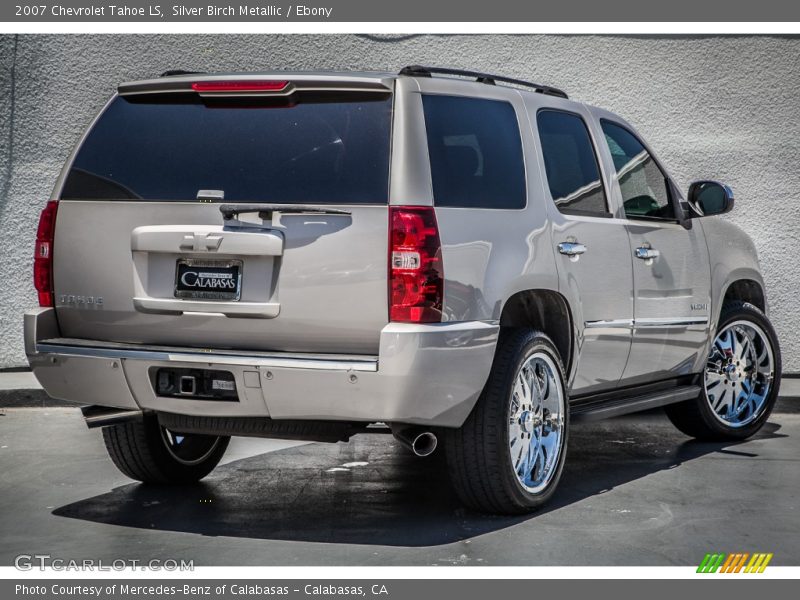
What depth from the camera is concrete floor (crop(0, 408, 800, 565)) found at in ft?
16.5

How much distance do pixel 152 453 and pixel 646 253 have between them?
9.36 feet

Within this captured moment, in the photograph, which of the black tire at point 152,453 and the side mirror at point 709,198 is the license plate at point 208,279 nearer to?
the black tire at point 152,453

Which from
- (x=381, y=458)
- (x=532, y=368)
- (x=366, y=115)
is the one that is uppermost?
(x=366, y=115)

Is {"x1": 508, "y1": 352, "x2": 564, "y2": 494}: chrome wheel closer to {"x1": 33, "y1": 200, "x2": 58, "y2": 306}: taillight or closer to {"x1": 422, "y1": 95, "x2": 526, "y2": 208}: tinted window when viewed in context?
{"x1": 422, "y1": 95, "x2": 526, "y2": 208}: tinted window

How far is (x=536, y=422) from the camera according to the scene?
5.86 m

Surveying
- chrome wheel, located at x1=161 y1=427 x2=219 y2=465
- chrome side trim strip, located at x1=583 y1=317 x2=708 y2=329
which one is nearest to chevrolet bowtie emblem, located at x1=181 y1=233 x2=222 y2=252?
chrome wheel, located at x1=161 y1=427 x2=219 y2=465

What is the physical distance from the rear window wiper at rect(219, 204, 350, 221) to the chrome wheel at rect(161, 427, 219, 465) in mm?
1583

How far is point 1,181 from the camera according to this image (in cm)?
1049

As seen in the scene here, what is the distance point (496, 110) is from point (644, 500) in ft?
6.77

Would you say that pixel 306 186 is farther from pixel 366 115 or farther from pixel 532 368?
pixel 532 368

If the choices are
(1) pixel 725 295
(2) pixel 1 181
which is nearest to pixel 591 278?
(1) pixel 725 295

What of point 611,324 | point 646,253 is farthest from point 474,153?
point 646,253

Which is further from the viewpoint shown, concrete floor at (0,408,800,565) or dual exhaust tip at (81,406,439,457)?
dual exhaust tip at (81,406,439,457)

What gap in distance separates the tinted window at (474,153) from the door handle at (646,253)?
1.17 m
